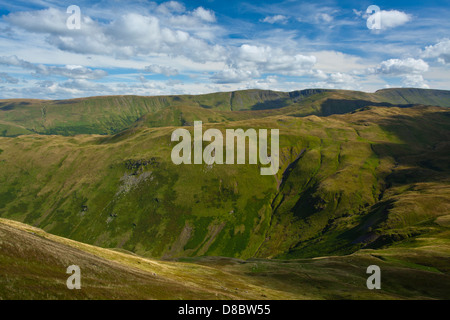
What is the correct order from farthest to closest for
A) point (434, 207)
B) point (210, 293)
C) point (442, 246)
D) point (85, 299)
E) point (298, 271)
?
point (434, 207) < point (442, 246) < point (298, 271) < point (210, 293) < point (85, 299)

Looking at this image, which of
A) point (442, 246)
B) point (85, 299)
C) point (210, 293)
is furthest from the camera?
point (442, 246)

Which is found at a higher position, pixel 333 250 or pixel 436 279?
pixel 436 279

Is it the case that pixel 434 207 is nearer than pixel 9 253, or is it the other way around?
pixel 9 253
